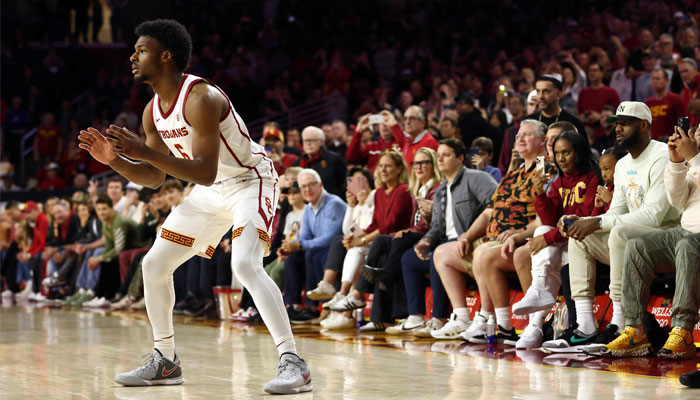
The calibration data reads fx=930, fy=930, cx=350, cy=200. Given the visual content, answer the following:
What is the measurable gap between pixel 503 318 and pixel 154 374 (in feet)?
9.97

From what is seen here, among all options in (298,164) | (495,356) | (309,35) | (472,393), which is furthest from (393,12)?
(472,393)

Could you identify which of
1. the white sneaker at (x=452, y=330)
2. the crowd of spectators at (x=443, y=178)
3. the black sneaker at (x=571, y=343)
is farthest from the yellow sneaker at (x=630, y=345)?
the white sneaker at (x=452, y=330)

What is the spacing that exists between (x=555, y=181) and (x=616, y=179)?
1.80 ft

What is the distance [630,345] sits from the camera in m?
5.91

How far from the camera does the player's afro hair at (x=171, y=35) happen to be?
4.87 m

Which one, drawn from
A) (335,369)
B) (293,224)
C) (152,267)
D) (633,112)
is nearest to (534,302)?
(633,112)

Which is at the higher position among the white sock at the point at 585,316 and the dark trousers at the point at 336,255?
the dark trousers at the point at 336,255

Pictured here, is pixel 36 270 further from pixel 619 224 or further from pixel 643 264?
pixel 643 264

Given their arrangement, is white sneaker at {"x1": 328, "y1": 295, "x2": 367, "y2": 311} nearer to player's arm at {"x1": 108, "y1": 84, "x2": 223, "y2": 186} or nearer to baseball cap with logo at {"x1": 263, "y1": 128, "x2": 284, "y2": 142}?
baseball cap with logo at {"x1": 263, "y1": 128, "x2": 284, "y2": 142}

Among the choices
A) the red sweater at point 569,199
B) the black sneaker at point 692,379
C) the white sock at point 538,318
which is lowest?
the black sneaker at point 692,379

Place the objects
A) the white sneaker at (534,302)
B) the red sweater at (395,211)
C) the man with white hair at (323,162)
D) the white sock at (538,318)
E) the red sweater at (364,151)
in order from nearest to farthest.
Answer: the white sneaker at (534,302) < the white sock at (538,318) < the red sweater at (395,211) < the man with white hair at (323,162) < the red sweater at (364,151)

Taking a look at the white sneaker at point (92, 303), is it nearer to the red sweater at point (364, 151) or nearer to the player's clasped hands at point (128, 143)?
the red sweater at point (364, 151)

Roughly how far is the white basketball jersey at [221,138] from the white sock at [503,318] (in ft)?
8.91

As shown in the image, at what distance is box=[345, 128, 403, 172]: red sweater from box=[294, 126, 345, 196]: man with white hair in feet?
0.85
